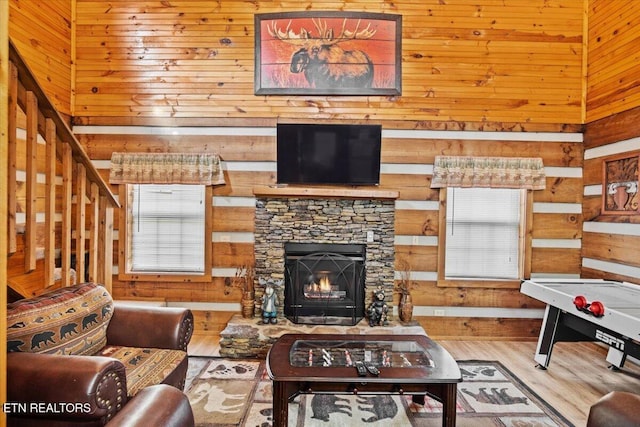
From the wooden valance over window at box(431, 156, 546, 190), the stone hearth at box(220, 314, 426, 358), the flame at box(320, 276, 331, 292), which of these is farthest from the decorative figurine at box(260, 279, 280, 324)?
the wooden valance over window at box(431, 156, 546, 190)

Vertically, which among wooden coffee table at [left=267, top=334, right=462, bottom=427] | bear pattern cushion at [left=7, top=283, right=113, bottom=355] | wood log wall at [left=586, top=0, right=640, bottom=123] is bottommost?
wooden coffee table at [left=267, top=334, right=462, bottom=427]

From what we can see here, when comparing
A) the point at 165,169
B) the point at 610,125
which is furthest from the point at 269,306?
the point at 610,125

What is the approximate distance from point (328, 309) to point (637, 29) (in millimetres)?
4323

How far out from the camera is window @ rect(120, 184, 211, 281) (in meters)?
4.48

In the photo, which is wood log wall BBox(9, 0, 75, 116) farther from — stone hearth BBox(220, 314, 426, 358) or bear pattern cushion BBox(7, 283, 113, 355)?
stone hearth BBox(220, 314, 426, 358)

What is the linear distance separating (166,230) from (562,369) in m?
4.55

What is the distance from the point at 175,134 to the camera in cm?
442

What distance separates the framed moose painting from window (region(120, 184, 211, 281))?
1697mm

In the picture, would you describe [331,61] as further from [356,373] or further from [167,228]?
[356,373]

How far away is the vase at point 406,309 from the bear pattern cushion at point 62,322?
2.98 meters

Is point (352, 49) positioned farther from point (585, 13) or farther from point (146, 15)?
point (585, 13)

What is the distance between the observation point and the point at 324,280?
427 centimetres

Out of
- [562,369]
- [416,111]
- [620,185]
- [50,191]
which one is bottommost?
[562,369]

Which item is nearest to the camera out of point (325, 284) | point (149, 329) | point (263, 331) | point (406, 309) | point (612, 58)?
point (149, 329)
